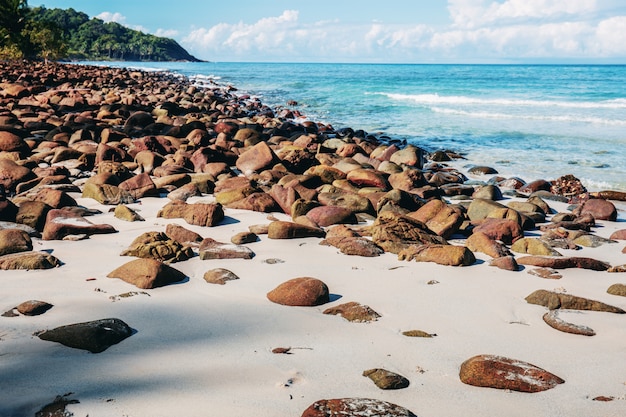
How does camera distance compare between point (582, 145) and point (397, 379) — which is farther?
point (582, 145)

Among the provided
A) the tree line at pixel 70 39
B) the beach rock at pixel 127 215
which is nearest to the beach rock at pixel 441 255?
the beach rock at pixel 127 215

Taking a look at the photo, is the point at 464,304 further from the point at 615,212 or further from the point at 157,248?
the point at 615,212

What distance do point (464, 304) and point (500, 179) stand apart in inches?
218

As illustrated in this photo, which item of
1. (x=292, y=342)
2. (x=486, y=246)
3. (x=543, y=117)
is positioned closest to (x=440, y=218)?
(x=486, y=246)

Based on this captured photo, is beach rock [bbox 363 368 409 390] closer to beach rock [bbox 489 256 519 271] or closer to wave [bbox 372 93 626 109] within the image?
beach rock [bbox 489 256 519 271]

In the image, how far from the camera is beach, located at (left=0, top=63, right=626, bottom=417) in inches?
82.0

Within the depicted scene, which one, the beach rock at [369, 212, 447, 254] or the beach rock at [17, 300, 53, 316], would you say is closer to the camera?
the beach rock at [17, 300, 53, 316]

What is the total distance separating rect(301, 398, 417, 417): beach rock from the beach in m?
0.01

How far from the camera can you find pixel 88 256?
12.5ft

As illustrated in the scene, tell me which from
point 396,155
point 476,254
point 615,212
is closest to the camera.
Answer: point 476,254

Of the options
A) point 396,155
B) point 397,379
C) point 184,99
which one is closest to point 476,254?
point 397,379

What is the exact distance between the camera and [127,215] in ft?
16.3

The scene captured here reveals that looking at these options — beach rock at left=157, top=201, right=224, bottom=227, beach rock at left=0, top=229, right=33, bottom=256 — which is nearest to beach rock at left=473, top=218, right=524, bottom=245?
beach rock at left=157, top=201, right=224, bottom=227

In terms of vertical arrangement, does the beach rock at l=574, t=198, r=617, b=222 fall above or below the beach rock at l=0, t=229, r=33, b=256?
below
